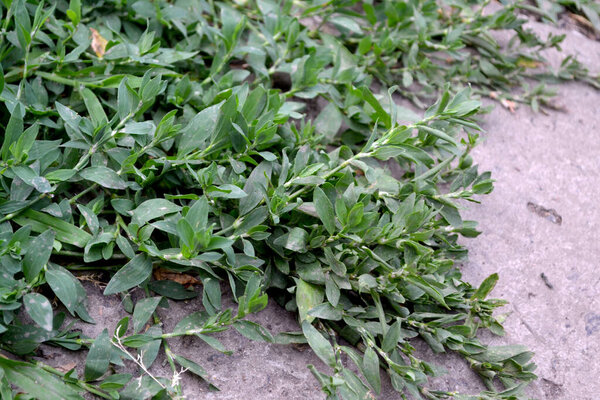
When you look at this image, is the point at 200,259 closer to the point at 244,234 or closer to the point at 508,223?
the point at 244,234

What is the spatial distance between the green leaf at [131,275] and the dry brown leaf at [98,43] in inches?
39.2

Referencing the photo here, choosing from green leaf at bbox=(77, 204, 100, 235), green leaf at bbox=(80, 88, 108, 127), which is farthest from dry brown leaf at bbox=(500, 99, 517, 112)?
green leaf at bbox=(77, 204, 100, 235)

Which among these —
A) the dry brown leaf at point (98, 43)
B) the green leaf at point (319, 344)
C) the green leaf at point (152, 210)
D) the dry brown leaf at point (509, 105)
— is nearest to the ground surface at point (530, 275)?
the dry brown leaf at point (509, 105)

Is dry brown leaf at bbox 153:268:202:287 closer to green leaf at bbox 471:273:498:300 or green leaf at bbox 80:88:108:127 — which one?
green leaf at bbox 80:88:108:127

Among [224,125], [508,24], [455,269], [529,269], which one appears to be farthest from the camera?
[508,24]

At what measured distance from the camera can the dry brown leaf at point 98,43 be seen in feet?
8.34

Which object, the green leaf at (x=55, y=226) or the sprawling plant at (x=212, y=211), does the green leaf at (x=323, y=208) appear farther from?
the green leaf at (x=55, y=226)

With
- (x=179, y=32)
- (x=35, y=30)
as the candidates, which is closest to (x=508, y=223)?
(x=179, y=32)

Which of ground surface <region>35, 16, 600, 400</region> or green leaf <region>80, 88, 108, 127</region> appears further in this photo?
green leaf <region>80, 88, 108, 127</region>

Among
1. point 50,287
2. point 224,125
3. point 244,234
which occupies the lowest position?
point 50,287

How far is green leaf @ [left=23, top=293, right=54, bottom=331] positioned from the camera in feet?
5.62

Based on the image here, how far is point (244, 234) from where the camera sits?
2.01 metres

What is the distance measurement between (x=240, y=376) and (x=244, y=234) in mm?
424

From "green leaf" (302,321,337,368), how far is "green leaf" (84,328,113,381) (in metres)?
0.56
